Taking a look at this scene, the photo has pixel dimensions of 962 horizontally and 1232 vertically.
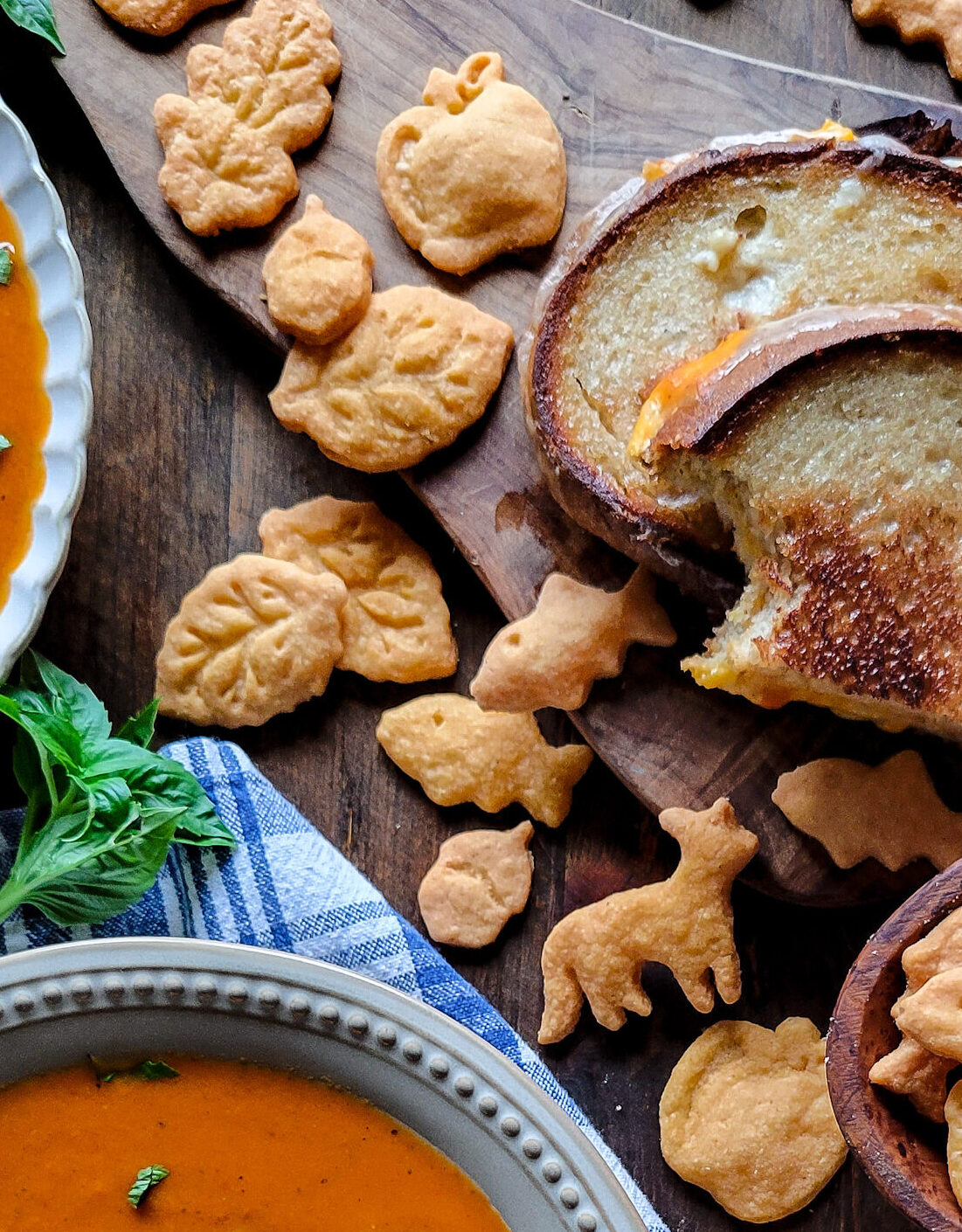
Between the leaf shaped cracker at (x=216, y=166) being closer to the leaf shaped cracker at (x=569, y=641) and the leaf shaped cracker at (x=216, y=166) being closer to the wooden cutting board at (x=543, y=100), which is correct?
the wooden cutting board at (x=543, y=100)

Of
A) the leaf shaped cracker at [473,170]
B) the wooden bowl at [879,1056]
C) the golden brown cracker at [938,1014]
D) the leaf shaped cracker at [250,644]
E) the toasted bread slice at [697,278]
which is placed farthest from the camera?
the leaf shaped cracker at [250,644]

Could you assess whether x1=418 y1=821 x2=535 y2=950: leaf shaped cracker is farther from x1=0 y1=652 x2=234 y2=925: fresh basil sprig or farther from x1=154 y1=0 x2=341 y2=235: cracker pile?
x1=154 y1=0 x2=341 y2=235: cracker pile

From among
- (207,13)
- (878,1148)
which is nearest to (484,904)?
(878,1148)

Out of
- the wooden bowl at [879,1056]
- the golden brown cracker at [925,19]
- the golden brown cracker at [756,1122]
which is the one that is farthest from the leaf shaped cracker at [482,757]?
the golden brown cracker at [925,19]

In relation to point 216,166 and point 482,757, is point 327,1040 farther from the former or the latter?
point 216,166

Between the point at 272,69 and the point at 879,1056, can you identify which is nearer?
the point at 879,1056

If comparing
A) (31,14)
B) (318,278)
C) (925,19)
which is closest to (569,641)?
(318,278)
